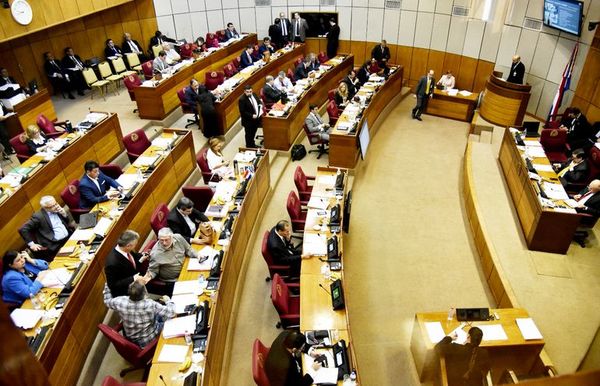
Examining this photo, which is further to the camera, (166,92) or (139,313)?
(166,92)

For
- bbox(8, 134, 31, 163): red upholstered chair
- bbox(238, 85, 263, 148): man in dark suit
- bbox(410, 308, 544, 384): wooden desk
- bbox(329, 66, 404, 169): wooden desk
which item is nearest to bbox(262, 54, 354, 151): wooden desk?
bbox(238, 85, 263, 148): man in dark suit

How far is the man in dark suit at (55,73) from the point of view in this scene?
1194 centimetres

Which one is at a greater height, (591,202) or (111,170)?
(111,170)

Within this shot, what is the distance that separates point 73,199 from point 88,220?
775 mm

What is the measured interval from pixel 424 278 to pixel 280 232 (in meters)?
2.71

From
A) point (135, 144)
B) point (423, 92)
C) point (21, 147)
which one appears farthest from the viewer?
point (423, 92)

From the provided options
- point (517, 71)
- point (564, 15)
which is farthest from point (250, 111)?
point (564, 15)

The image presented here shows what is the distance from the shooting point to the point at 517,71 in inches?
444

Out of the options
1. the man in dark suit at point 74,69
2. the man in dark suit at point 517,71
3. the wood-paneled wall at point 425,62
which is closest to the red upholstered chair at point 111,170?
the man in dark suit at point 74,69

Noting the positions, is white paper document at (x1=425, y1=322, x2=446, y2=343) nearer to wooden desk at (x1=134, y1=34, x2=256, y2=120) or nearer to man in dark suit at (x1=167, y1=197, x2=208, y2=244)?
man in dark suit at (x1=167, y1=197, x2=208, y2=244)

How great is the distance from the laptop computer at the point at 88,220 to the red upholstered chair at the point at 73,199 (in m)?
0.38

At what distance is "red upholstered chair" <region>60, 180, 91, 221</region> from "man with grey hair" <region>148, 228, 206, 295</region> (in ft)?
6.83

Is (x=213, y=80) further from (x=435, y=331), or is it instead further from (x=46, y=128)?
(x=435, y=331)

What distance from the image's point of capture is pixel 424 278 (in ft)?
22.9
